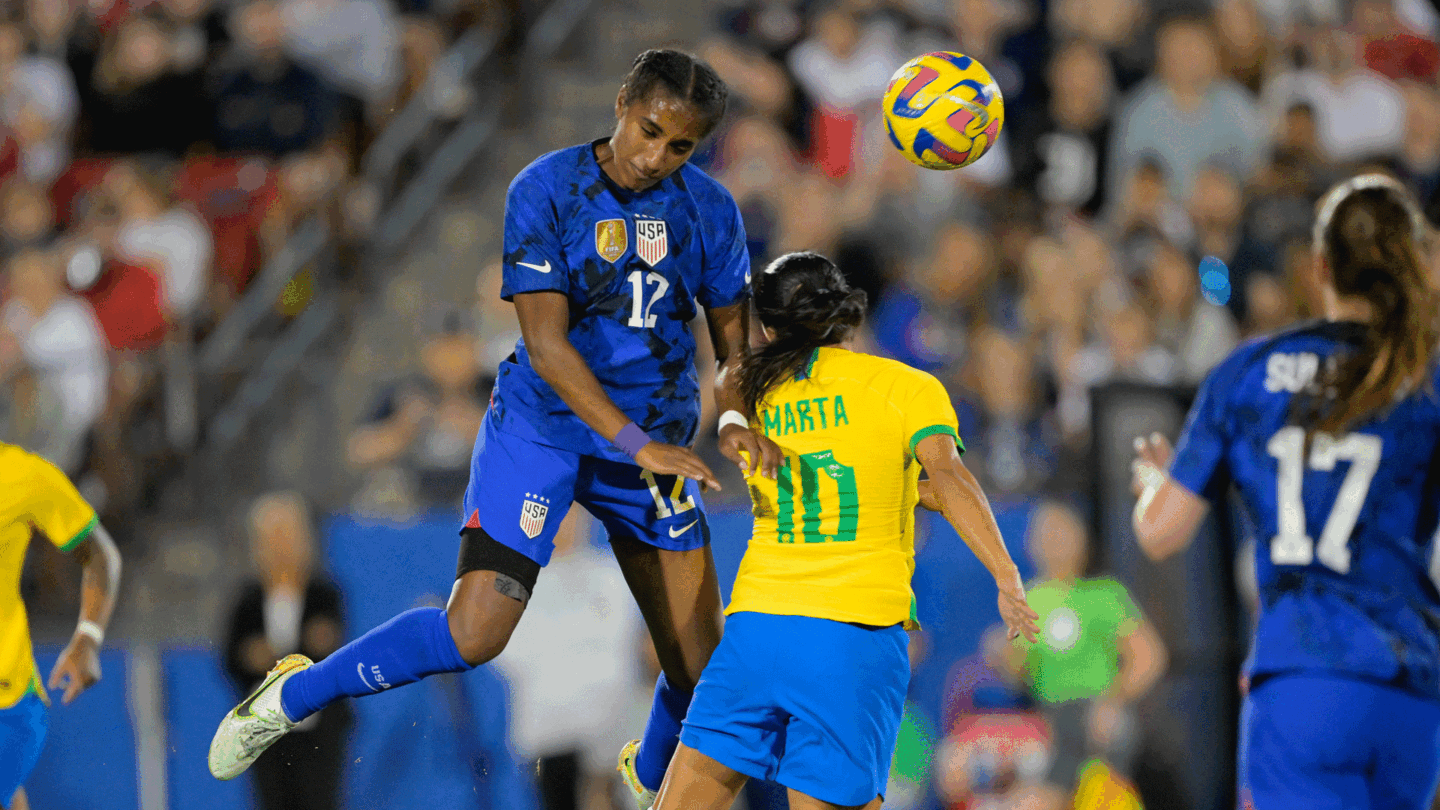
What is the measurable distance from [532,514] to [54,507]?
1833mm

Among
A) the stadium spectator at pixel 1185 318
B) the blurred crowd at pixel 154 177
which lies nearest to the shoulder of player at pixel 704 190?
the stadium spectator at pixel 1185 318

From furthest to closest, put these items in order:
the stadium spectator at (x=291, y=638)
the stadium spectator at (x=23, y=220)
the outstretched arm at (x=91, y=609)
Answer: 1. the stadium spectator at (x=23, y=220)
2. the stadium spectator at (x=291, y=638)
3. the outstretched arm at (x=91, y=609)

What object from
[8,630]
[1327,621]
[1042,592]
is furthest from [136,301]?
[1327,621]

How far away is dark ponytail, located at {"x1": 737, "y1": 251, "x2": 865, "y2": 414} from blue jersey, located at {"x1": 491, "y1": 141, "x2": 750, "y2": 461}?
15.7 inches

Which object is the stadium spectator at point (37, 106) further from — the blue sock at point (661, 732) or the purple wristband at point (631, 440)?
the purple wristband at point (631, 440)

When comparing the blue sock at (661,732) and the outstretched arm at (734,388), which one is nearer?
the outstretched arm at (734,388)

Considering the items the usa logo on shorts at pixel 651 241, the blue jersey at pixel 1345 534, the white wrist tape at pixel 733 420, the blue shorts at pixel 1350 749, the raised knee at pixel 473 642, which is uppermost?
the usa logo on shorts at pixel 651 241

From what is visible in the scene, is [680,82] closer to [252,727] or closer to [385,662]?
[385,662]

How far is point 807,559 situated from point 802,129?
639cm

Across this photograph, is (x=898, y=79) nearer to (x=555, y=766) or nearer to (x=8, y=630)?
(x=8, y=630)

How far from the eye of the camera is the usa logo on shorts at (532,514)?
474 centimetres

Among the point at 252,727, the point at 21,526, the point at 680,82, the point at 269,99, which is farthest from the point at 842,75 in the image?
the point at 252,727

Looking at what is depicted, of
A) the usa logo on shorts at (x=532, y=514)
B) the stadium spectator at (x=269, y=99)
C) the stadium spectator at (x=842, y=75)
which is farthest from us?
the stadium spectator at (x=269, y=99)

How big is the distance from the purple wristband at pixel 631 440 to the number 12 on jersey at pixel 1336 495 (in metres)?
1.76
